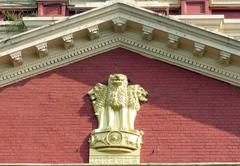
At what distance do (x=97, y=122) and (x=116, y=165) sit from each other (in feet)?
4.31

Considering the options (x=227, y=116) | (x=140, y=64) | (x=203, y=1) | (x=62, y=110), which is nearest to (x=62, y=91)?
(x=62, y=110)

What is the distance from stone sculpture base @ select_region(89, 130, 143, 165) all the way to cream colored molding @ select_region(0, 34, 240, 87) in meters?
2.19

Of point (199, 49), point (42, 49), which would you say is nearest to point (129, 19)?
point (199, 49)

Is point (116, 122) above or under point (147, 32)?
under

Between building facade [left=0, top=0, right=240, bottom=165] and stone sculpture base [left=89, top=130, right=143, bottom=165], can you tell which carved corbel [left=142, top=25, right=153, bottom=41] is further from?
stone sculpture base [left=89, top=130, right=143, bottom=165]

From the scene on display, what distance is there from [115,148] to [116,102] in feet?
3.75

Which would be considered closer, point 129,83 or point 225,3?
point 129,83

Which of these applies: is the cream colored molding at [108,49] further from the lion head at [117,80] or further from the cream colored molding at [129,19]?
the lion head at [117,80]

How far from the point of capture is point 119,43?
23.0m

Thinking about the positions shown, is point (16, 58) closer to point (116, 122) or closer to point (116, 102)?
point (116, 102)

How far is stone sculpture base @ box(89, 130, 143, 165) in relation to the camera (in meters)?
21.6

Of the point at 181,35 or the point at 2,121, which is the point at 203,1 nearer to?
the point at 181,35

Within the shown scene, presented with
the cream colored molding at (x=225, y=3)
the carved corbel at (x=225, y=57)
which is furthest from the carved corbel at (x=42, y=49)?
the cream colored molding at (x=225, y=3)

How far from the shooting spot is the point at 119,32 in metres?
23.0
